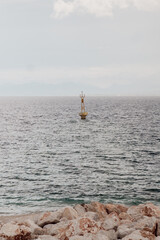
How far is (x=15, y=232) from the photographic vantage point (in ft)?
32.8

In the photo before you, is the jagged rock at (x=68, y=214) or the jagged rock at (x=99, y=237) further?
the jagged rock at (x=68, y=214)

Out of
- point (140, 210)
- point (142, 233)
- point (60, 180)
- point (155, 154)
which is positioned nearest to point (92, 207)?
point (140, 210)

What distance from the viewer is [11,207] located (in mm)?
21328

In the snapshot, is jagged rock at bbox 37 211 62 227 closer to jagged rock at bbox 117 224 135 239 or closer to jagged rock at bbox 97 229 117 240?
jagged rock at bbox 97 229 117 240

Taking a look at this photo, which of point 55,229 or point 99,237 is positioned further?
point 55,229

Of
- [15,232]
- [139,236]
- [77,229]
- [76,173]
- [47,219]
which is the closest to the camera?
[139,236]

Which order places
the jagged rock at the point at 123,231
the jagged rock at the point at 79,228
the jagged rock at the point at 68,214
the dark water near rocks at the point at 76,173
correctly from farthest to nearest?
the dark water near rocks at the point at 76,173, the jagged rock at the point at 68,214, the jagged rock at the point at 123,231, the jagged rock at the point at 79,228

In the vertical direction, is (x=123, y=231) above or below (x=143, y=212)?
above

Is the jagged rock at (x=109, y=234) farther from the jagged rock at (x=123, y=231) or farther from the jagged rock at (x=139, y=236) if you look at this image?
the jagged rock at (x=139, y=236)

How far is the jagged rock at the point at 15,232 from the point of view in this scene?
9.83 meters

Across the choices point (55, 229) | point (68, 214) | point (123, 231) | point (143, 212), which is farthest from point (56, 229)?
point (143, 212)

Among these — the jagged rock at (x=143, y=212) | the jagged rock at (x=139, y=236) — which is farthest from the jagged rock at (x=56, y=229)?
the jagged rock at (x=143, y=212)

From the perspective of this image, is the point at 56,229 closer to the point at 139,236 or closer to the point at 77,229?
the point at 77,229

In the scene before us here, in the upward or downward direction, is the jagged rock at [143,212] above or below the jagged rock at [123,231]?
below
